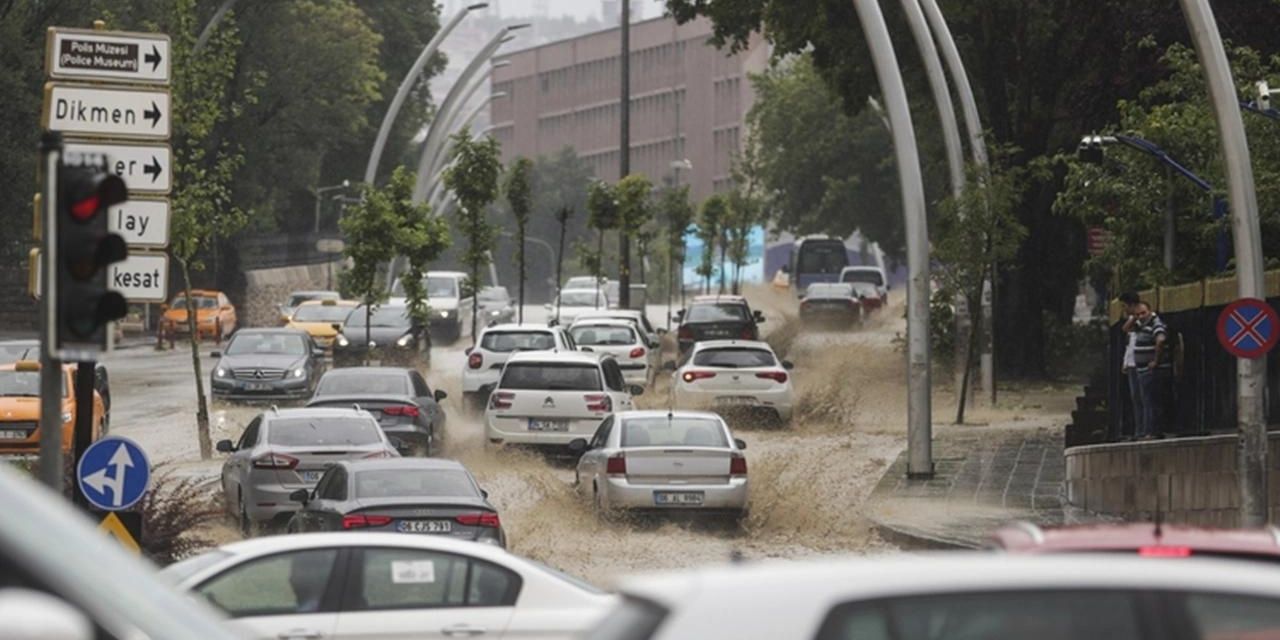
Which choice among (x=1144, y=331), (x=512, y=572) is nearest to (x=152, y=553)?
(x=512, y=572)

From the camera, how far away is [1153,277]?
3384 centimetres

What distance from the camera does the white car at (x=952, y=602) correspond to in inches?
244

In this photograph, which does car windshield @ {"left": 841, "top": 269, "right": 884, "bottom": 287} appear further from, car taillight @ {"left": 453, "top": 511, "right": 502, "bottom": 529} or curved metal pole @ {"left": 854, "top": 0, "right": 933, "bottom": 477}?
car taillight @ {"left": 453, "top": 511, "right": 502, "bottom": 529}

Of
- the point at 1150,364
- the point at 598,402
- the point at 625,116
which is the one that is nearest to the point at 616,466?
the point at 1150,364

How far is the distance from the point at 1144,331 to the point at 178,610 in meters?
23.0

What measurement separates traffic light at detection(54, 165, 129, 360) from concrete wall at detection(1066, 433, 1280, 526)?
14205 mm

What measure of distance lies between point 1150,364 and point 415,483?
10.1 meters

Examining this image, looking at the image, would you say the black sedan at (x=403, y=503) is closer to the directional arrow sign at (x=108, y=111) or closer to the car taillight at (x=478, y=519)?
the car taillight at (x=478, y=519)

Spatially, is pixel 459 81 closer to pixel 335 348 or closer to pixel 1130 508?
pixel 335 348

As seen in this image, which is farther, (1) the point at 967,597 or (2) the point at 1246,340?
(2) the point at 1246,340

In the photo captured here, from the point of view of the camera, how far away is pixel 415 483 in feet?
68.5

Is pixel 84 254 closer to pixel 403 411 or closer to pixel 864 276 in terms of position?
pixel 403 411

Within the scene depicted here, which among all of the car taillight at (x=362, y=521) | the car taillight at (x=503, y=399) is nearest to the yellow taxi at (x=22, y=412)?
the car taillight at (x=503, y=399)

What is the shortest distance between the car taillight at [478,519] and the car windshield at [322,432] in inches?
282
